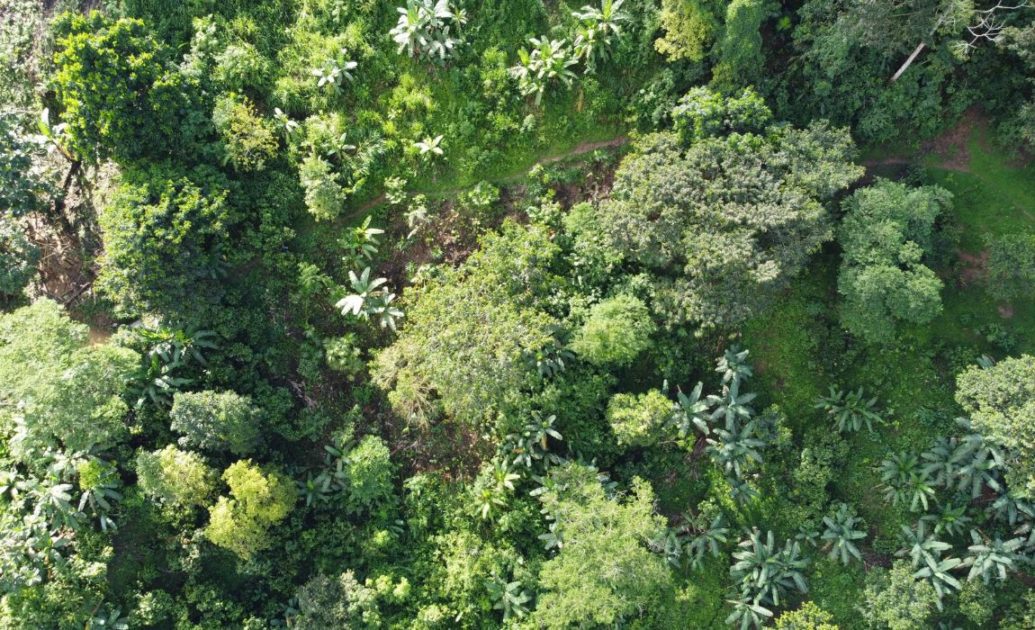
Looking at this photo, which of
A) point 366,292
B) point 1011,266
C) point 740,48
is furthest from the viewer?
point 366,292

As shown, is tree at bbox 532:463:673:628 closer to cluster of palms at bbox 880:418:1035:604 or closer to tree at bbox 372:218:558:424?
tree at bbox 372:218:558:424

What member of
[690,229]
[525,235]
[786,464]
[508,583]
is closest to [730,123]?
[690,229]

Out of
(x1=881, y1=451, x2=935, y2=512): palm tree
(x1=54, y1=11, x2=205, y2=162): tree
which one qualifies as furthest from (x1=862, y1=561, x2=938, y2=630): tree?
(x1=54, y1=11, x2=205, y2=162): tree

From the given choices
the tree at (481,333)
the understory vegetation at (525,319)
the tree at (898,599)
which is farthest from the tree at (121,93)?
the tree at (898,599)

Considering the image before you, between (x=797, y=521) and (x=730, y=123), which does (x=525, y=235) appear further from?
(x=797, y=521)

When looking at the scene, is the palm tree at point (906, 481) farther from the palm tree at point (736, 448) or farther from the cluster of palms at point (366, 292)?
the cluster of palms at point (366, 292)

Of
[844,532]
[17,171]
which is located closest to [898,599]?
[844,532]

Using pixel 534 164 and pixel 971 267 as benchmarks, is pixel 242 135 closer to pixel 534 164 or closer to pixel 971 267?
pixel 534 164
